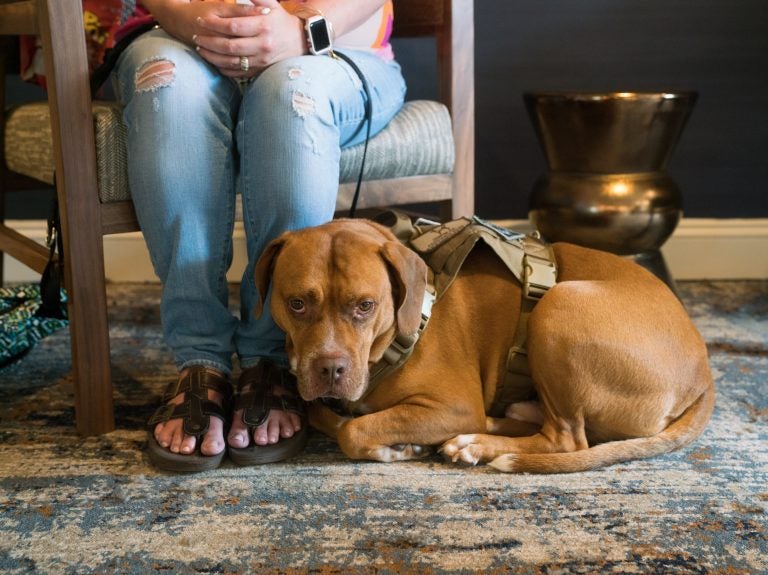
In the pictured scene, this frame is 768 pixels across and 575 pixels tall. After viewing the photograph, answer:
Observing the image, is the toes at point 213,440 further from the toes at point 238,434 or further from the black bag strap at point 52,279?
the black bag strap at point 52,279

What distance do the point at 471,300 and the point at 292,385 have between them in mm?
482

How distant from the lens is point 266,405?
1.87 meters

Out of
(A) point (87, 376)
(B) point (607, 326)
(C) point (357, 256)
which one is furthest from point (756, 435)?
(A) point (87, 376)

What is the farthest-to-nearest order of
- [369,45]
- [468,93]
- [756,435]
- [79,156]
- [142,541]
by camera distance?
1. [468,93]
2. [369,45]
3. [756,435]
4. [79,156]
5. [142,541]

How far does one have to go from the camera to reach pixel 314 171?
72.1 inches

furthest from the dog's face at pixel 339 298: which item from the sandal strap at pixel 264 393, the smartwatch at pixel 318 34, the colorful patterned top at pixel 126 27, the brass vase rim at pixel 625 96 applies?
the brass vase rim at pixel 625 96

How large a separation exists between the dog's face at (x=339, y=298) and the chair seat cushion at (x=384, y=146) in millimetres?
415

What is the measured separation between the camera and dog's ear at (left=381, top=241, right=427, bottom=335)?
1.73m

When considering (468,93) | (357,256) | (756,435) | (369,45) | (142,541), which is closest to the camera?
(142,541)

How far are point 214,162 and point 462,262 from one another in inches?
24.2

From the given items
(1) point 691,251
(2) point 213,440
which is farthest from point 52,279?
(1) point 691,251

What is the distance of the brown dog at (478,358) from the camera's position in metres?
1.69

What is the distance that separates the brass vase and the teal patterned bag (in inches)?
64.6

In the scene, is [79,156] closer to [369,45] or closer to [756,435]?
[369,45]
